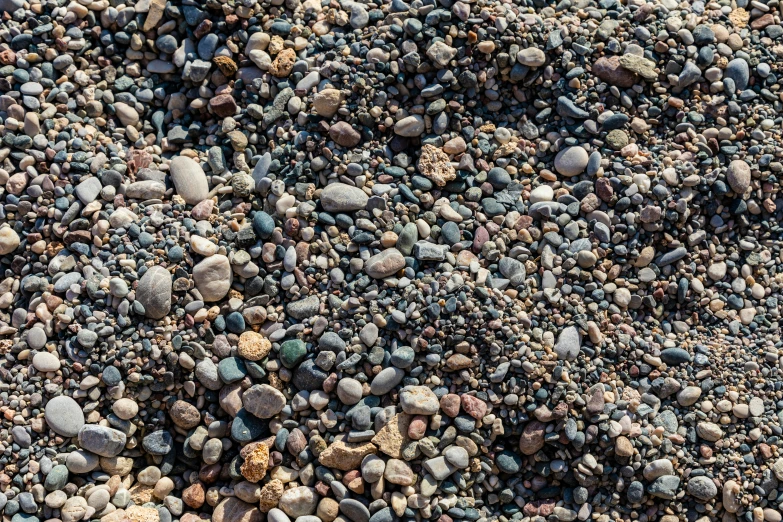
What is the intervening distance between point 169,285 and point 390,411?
Result: 2.89 ft

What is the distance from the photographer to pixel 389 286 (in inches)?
104

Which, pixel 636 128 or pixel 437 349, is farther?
pixel 636 128

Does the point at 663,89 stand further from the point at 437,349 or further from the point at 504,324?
the point at 437,349

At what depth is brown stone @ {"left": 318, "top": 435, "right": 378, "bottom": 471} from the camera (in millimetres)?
2494

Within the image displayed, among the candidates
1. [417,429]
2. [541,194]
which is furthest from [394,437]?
[541,194]

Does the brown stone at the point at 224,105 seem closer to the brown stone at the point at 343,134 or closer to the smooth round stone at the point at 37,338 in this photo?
the brown stone at the point at 343,134

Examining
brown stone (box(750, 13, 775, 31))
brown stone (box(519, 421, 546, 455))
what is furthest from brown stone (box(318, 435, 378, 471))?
brown stone (box(750, 13, 775, 31))

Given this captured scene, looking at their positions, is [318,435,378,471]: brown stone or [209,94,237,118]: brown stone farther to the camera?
[209,94,237,118]: brown stone

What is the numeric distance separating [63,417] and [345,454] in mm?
960

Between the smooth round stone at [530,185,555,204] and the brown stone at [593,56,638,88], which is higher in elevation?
the brown stone at [593,56,638,88]

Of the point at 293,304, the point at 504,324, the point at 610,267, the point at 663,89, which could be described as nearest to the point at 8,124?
the point at 293,304

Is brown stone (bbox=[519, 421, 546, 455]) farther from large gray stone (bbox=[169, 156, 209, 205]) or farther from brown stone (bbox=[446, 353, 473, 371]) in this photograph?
large gray stone (bbox=[169, 156, 209, 205])

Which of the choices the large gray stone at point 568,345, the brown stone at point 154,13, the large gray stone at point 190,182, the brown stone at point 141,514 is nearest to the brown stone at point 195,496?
the brown stone at point 141,514

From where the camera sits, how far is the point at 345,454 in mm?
2494
